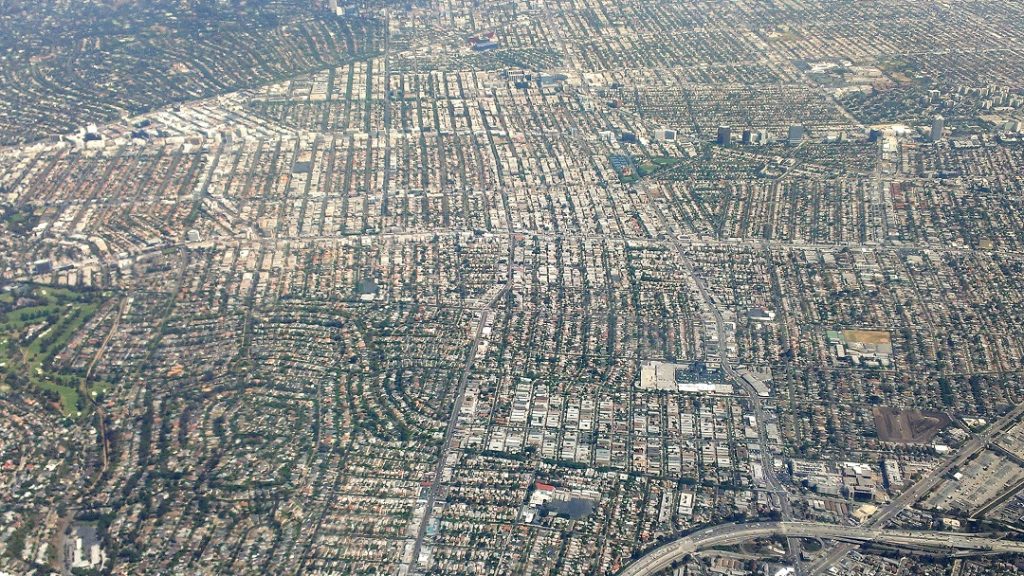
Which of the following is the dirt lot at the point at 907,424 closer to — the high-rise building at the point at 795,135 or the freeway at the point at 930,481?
the freeway at the point at 930,481

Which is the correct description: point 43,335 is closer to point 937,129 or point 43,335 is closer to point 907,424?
point 907,424

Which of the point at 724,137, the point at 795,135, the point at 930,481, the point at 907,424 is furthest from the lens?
the point at 724,137

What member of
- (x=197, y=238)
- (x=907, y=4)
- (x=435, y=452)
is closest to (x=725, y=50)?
(x=907, y=4)

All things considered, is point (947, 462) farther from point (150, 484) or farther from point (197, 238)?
point (197, 238)

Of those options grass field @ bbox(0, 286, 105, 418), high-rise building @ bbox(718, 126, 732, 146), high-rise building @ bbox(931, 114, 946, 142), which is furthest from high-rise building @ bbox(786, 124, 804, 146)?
grass field @ bbox(0, 286, 105, 418)

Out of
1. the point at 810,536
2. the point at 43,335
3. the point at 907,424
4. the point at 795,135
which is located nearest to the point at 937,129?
the point at 795,135

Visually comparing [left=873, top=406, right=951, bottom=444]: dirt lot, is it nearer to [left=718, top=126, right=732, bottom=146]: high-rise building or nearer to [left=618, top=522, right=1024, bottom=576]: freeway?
[left=618, top=522, right=1024, bottom=576]: freeway
